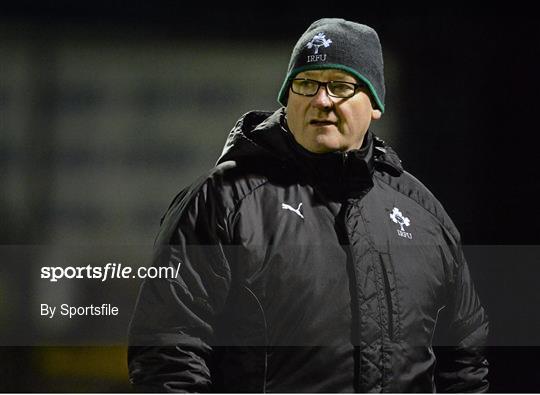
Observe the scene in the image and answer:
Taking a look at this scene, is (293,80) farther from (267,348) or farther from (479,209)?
(479,209)

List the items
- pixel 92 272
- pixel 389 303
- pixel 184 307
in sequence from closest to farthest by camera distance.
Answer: pixel 184 307 → pixel 389 303 → pixel 92 272

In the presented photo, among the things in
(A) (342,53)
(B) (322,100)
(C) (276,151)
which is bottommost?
(C) (276,151)

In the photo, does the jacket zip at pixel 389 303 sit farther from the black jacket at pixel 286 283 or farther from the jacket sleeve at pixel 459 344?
the jacket sleeve at pixel 459 344

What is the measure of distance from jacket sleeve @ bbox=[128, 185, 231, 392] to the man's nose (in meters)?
0.36

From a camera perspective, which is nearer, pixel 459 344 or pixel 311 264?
pixel 311 264

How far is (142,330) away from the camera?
80.6 inches

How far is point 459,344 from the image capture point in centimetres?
240

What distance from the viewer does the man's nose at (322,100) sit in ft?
7.27

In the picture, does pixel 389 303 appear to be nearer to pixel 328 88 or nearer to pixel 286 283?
pixel 286 283

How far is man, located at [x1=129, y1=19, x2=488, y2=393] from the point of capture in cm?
207

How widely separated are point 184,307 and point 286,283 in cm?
25

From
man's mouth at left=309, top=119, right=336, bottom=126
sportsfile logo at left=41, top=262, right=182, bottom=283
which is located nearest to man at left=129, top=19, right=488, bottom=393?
man's mouth at left=309, top=119, right=336, bottom=126

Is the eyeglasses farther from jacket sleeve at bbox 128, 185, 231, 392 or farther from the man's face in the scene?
jacket sleeve at bbox 128, 185, 231, 392

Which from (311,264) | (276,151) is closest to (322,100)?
(276,151)
